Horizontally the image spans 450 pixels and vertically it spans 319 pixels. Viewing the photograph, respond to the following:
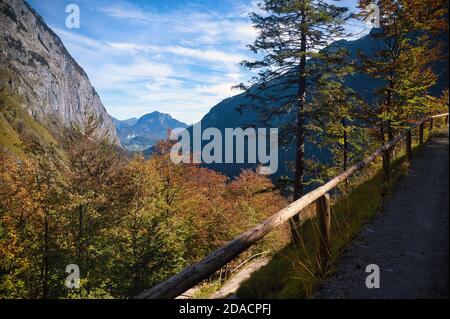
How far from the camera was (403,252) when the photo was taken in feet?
15.5

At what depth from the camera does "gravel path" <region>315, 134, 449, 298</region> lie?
12.2ft

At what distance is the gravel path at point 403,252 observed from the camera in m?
3.72

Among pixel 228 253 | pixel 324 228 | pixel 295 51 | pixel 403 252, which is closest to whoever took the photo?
pixel 228 253

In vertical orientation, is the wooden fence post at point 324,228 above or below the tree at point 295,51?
below

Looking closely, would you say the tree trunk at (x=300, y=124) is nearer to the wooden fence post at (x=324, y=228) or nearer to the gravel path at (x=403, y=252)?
the gravel path at (x=403, y=252)

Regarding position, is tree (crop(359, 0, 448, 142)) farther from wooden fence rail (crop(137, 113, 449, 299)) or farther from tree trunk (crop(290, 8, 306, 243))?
wooden fence rail (crop(137, 113, 449, 299))

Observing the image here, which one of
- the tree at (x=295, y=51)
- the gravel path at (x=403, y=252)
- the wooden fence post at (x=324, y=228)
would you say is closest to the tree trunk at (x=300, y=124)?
the tree at (x=295, y=51)

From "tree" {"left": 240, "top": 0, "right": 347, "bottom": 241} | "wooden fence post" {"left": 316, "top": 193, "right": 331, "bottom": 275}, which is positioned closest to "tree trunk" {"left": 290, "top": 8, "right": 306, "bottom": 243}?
"tree" {"left": 240, "top": 0, "right": 347, "bottom": 241}

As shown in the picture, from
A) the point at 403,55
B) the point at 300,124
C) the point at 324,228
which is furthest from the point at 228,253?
the point at 403,55

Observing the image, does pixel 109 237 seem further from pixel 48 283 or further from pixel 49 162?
pixel 49 162

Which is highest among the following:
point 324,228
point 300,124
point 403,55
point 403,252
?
point 403,55

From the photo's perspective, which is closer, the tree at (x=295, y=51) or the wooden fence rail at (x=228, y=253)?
the wooden fence rail at (x=228, y=253)

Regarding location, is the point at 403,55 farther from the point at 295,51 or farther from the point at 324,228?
the point at 324,228

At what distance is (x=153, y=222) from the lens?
64.3ft
